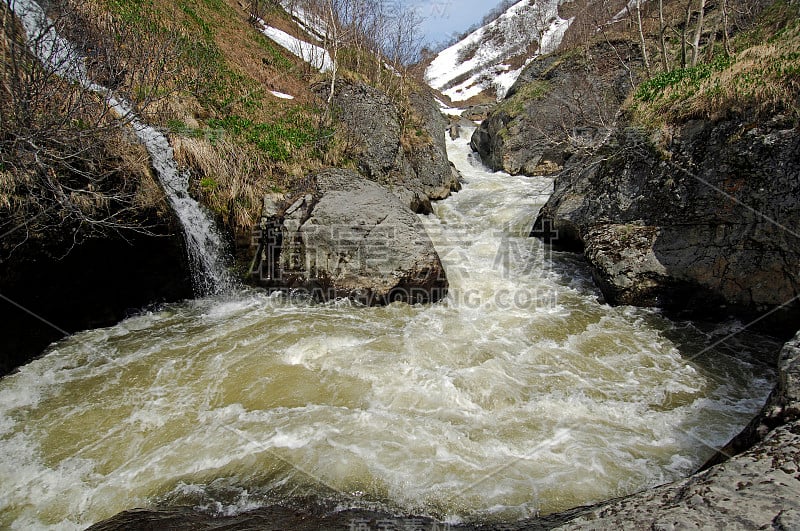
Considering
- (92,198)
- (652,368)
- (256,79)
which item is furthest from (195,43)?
(652,368)

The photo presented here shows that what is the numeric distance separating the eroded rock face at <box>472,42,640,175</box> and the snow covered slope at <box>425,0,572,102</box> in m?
21.7

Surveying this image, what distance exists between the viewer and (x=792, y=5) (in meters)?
10.4

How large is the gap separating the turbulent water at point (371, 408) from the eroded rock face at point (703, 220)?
0.57 metres

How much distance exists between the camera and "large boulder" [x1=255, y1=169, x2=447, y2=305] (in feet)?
22.1

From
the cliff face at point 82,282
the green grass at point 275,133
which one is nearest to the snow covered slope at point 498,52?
the green grass at point 275,133

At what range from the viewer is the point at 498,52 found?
47875 mm

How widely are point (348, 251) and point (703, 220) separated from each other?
5.74 m

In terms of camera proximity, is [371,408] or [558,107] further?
[558,107]

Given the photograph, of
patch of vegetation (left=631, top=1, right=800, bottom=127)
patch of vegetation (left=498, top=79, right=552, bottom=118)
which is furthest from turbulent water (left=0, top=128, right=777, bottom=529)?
patch of vegetation (left=498, top=79, right=552, bottom=118)

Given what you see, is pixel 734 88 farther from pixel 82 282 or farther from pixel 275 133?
pixel 82 282

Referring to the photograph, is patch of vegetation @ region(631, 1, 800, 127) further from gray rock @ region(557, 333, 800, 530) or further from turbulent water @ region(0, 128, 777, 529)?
gray rock @ region(557, 333, 800, 530)

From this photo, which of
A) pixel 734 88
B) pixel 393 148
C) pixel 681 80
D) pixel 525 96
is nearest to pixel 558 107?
pixel 525 96

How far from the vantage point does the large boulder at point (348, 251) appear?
673cm

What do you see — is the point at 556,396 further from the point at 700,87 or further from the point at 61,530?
the point at 700,87
